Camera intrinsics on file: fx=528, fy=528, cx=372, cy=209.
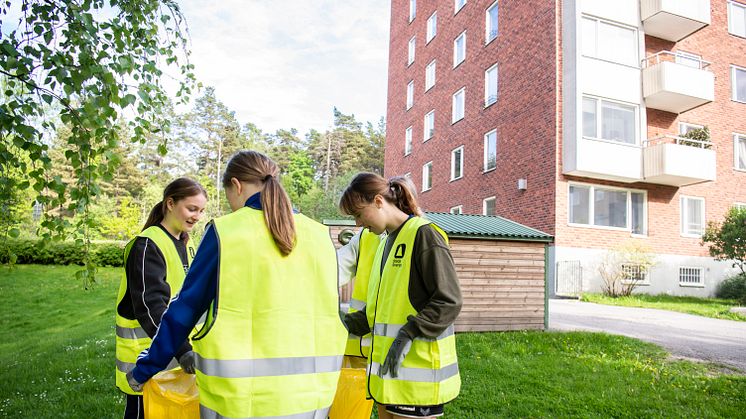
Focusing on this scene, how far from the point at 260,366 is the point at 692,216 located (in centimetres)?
2202

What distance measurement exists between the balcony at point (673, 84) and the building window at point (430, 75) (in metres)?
11.2

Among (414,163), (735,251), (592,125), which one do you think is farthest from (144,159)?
(735,251)

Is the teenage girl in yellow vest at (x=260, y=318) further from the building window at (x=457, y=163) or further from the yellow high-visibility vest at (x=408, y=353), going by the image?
the building window at (x=457, y=163)

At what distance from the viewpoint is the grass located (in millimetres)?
13327

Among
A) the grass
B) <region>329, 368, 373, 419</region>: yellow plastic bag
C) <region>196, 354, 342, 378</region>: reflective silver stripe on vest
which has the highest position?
<region>196, 354, 342, 378</region>: reflective silver stripe on vest

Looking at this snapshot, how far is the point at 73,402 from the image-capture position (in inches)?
218

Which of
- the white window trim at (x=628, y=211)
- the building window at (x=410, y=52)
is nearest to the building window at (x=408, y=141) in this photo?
the building window at (x=410, y=52)

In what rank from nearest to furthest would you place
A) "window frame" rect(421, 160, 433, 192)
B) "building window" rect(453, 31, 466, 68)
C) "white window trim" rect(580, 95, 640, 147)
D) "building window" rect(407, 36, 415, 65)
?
"white window trim" rect(580, 95, 640, 147) → "building window" rect(453, 31, 466, 68) → "window frame" rect(421, 160, 433, 192) → "building window" rect(407, 36, 415, 65)

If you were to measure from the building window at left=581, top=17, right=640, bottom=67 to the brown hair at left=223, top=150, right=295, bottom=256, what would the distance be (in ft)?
58.9

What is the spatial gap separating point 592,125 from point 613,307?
6.48m

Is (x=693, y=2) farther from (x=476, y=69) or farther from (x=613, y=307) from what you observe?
(x=613, y=307)

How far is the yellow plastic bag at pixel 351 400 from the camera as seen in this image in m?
2.85

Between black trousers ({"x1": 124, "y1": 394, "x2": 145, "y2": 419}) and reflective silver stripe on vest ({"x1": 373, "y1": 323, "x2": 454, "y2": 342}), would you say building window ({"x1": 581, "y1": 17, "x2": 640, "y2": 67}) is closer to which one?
reflective silver stripe on vest ({"x1": 373, "y1": 323, "x2": 454, "y2": 342})

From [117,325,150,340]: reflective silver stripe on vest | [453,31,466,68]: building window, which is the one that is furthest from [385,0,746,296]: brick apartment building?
[117,325,150,340]: reflective silver stripe on vest
